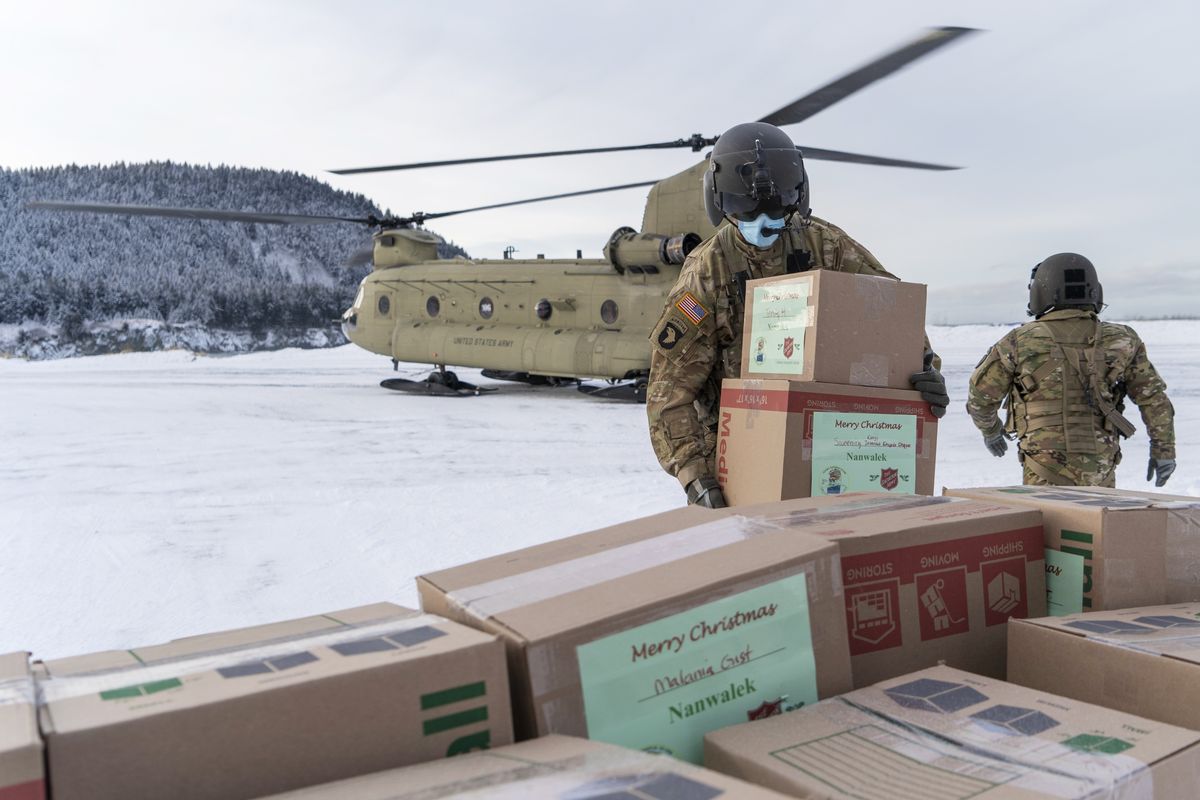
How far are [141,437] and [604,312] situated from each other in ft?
20.9

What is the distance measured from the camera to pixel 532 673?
115 centimetres

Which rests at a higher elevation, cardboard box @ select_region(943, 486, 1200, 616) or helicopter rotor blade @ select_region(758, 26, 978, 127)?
helicopter rotor blade @ select_region(758, 26, 978, 127)

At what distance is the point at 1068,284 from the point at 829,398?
2.15 meters

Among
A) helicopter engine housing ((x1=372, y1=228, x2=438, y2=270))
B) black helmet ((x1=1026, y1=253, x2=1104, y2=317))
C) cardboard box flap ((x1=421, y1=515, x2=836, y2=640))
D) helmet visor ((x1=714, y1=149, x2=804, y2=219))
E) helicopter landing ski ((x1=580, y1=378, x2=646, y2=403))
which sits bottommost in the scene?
helicopter landing ski ((x1=580, y1=378, x2=646, y2=403))

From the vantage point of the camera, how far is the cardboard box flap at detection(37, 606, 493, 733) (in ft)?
3.28

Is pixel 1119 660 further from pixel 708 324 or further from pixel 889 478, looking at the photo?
pixel 708 324

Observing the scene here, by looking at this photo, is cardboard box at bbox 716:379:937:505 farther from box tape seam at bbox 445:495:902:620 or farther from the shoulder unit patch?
box tape seam at bbox 445:495:902:620

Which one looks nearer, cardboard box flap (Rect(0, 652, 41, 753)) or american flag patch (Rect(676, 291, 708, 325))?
cardboard box flap (Rect(0, 652, 41, 753))

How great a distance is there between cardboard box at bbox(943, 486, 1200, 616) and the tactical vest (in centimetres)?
211

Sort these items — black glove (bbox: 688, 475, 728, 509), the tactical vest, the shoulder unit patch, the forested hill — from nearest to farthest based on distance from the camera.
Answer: black glove (bbox: 688, 475, 728, 509)
the shoulder unit patch
the tactical vest
the forested hill

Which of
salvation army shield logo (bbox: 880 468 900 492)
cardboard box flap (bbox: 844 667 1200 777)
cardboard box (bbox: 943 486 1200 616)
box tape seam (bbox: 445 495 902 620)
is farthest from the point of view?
salvation army shield logo (bbox: 880 468 900 492)

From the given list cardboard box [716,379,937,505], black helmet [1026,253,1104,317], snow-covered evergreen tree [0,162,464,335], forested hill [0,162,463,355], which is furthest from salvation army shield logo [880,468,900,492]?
snow-covered evergreen tree [0,162,464,335]

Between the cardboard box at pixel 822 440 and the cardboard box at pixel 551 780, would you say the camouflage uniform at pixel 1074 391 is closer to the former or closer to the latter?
the cardboard box at pixel 822 440

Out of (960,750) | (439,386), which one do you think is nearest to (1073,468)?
(960,750)
